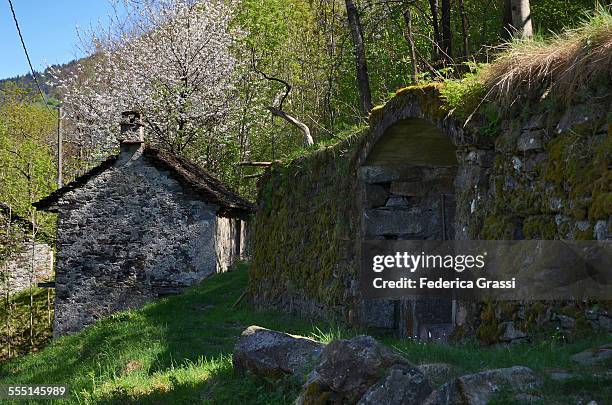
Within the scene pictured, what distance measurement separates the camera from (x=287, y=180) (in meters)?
14.0

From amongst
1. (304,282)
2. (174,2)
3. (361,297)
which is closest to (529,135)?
(361,297)

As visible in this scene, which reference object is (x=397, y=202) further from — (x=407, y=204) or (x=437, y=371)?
(x=437, y=371)

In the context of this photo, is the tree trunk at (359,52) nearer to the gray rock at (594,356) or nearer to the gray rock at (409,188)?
the gray rock at (409,188)

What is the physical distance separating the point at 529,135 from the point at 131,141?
15385 mm

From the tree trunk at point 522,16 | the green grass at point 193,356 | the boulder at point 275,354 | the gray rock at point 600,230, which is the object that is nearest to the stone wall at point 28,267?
the green grass at point 193,356

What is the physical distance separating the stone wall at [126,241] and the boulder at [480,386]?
1625 cm

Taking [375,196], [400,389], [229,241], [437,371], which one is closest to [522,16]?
[375,196]

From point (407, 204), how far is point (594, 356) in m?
5.33

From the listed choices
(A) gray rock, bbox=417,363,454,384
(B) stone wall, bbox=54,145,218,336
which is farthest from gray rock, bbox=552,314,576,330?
(B) stone wall, bbox=54,145,218,336

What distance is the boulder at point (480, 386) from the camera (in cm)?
363

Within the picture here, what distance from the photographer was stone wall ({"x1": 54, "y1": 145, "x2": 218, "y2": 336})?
19.7 m

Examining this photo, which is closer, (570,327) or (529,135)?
(570,327)

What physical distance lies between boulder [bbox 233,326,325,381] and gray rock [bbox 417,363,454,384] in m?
1.28

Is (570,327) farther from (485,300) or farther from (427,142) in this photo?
(427,142)
